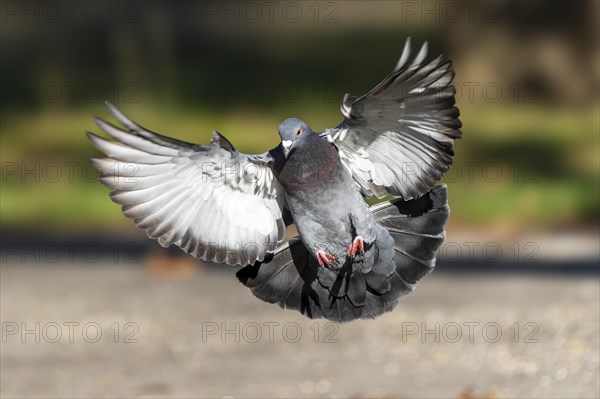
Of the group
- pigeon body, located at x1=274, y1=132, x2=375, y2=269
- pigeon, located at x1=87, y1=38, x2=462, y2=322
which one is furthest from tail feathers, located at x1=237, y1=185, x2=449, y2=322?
pigeon body, located at x1=274, y1=132, x2=375, y2=269

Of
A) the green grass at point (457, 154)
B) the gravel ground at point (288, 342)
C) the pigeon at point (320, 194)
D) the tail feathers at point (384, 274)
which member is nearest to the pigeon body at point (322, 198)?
the pigeon at point (320, 194)

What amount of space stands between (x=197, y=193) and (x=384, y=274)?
1.04 metres

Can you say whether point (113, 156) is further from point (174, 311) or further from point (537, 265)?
point (537, 265)

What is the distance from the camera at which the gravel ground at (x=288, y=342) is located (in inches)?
280

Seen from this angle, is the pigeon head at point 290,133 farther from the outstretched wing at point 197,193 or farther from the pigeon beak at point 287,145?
the outstretched wing at point 197,193

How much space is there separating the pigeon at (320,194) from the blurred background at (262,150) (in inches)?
67.7

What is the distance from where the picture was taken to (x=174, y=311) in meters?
9.10

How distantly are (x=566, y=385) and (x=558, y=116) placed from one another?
10.4 m

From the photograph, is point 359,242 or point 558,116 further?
point 558,116

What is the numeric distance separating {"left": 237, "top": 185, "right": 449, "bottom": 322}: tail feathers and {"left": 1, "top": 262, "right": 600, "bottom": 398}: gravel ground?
1.63 m

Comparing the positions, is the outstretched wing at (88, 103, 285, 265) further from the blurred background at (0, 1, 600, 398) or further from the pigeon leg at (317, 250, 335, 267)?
the blurred background at (0, 1, 600, 398)

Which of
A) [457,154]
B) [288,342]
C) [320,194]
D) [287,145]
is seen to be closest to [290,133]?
[287,145]

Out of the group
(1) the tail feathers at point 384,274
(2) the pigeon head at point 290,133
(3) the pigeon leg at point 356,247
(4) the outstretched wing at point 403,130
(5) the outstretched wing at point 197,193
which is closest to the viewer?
(4) the outstretched wing at point 403,130

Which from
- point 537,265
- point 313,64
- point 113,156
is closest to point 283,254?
point 113,156
